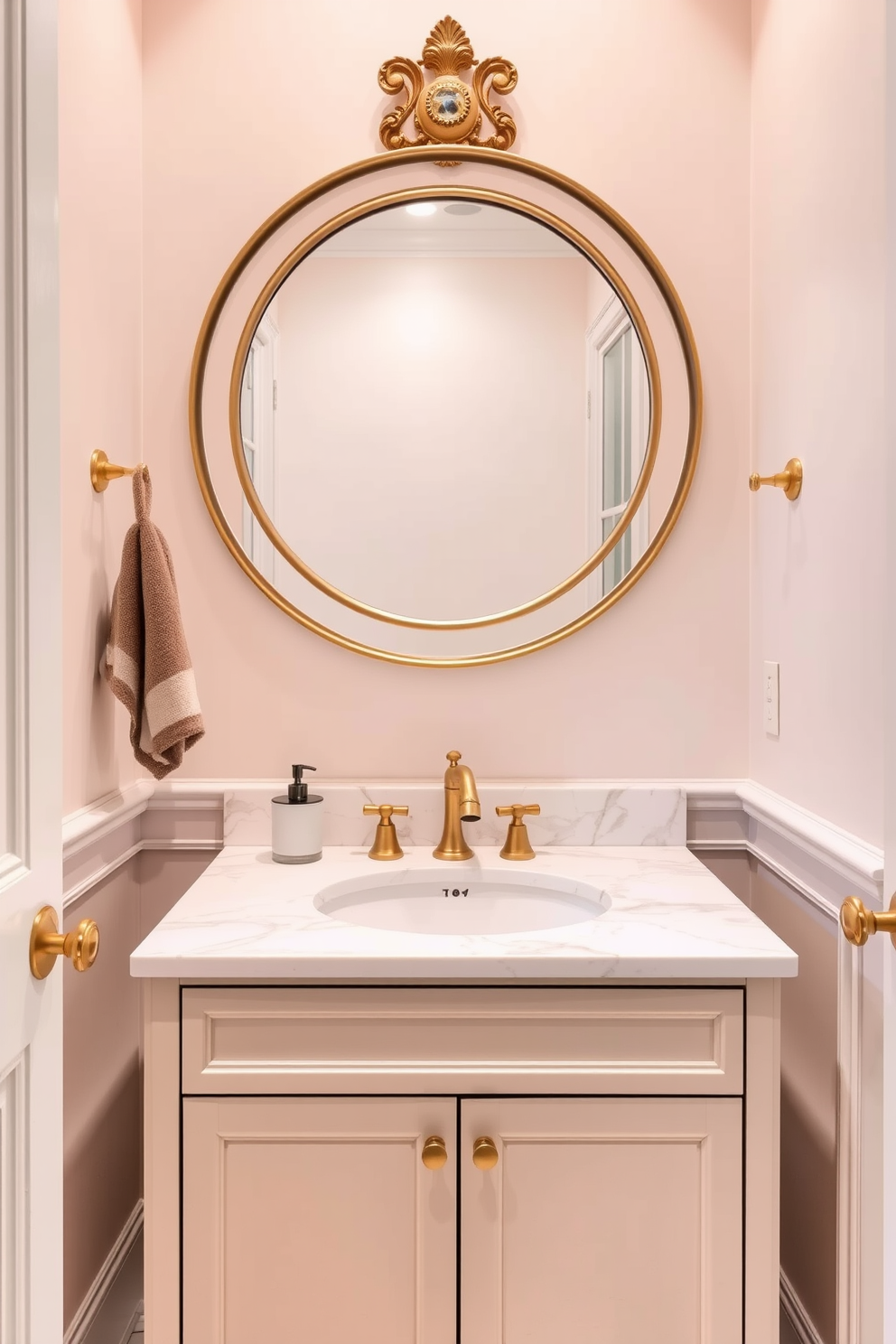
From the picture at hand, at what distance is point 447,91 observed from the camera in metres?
1.58

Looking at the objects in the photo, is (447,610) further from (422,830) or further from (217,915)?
(217,915)

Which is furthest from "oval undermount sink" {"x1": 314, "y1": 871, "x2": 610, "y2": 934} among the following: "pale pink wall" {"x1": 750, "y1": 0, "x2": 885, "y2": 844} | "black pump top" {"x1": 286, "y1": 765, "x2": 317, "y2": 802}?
"pale pink wall" {"x1": 750, "y1": 0, "x2": 885, "y2": 844}

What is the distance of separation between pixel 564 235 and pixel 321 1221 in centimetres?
153

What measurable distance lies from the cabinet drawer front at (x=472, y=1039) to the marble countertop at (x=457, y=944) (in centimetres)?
3

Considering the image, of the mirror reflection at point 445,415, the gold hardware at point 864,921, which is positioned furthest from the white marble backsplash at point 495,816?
the gold hardware at point 864,921

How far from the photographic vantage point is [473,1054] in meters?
1.12

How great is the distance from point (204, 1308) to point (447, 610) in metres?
1.04

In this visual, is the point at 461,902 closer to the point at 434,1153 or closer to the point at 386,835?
the point at 386,835

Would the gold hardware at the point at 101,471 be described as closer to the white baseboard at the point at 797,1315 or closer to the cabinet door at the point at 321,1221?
the cabinet door at the point at 321,1221

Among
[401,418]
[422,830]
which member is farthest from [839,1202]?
[401,418]

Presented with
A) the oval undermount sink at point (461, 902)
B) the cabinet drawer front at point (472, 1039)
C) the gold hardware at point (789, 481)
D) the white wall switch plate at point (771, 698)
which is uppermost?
the gold hardware at point (789, 481)

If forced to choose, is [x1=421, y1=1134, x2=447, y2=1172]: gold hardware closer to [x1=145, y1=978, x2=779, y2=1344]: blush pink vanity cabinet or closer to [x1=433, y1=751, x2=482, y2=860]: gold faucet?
[x1=145, y1=978, x2=779, y2=1344]: blush pink vanity cabinet

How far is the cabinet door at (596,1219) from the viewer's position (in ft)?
3.61

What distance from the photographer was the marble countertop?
3.59ft
